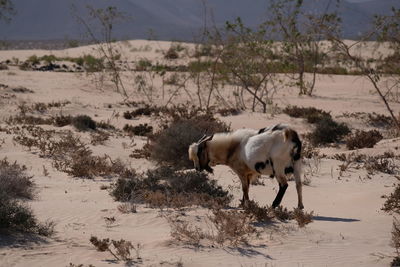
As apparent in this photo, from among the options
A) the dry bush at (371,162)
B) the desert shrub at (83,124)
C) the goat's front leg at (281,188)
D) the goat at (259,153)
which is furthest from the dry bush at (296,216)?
the desert shrub at (83,124)

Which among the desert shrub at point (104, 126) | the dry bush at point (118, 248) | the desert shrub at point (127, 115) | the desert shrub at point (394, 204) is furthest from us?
the desert shrub at point (127, 115)

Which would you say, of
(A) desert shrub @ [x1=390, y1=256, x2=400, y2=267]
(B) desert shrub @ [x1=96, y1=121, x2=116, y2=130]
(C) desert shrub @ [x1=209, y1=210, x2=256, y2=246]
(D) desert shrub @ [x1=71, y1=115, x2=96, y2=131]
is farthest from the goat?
(B) desert shrub @ [x1=96, y1=121, x2=116, y2=130]

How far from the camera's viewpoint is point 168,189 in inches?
383

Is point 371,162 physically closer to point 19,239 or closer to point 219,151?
point 219,151

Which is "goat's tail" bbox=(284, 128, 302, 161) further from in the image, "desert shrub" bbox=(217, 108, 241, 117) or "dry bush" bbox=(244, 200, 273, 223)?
"desert shrub" bbox=(217, 108, 241, 117)

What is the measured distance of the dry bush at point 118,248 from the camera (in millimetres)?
6492

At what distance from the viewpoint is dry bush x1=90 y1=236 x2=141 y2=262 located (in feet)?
21.3

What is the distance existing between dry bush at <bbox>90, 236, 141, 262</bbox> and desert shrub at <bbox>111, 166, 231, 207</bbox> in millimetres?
2020

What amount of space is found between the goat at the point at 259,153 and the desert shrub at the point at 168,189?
1.76 feet

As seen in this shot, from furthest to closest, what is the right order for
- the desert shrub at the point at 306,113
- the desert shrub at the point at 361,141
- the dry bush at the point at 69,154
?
the desert shrub at the point at 306,113 < the desert shrub at the point at 361,141 < the dry bush at the point at 69,154

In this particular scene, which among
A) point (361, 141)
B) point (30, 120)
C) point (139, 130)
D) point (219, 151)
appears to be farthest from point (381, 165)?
point (30, 120)

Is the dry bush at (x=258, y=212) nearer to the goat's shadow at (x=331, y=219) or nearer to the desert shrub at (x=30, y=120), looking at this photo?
the goat's shadow at (x=331, y=219)

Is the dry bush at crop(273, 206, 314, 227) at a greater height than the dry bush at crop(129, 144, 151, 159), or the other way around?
the dry bush at crop(273, 206, 314, 227)

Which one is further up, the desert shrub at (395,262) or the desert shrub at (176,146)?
the desert shrub at (176,146)
